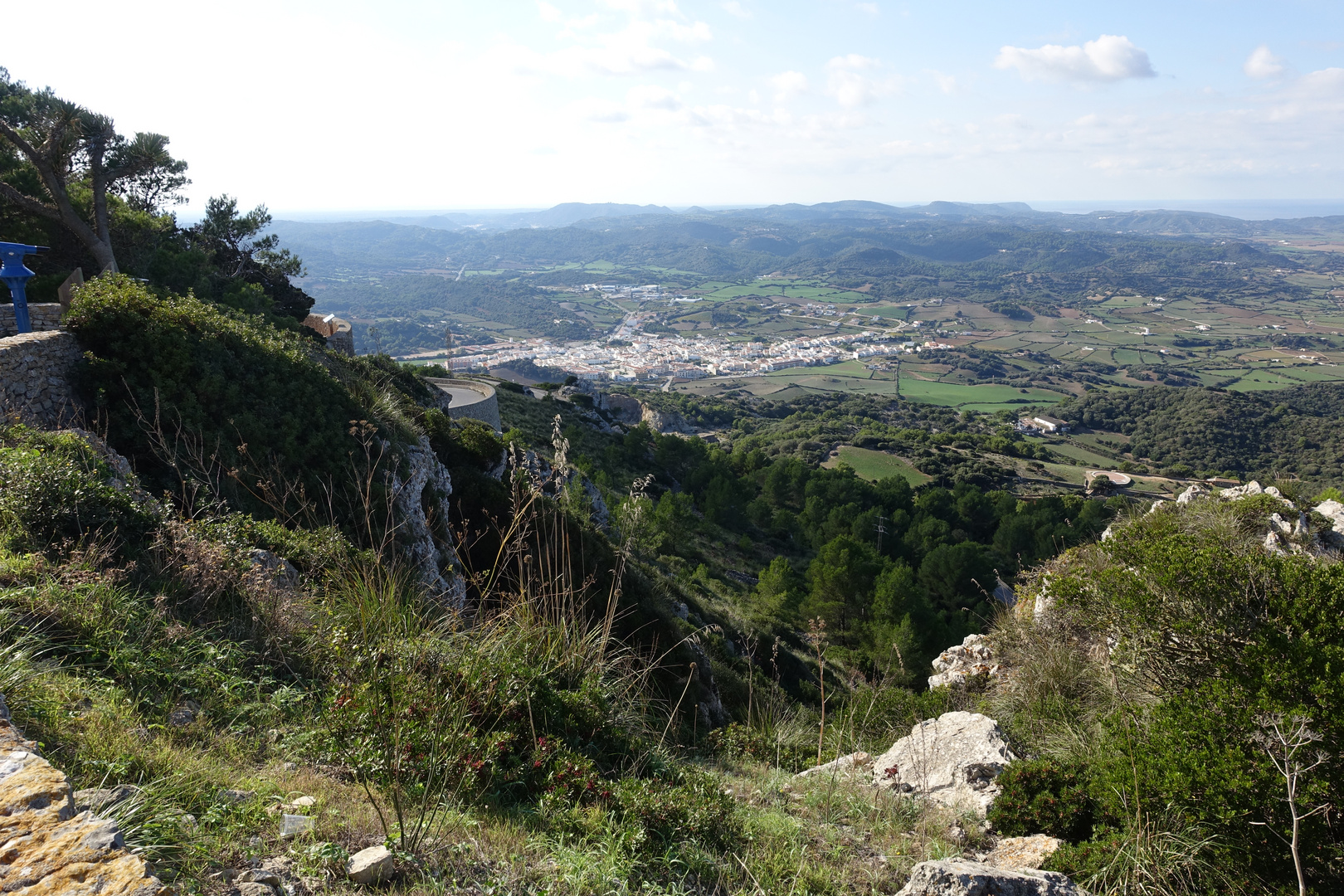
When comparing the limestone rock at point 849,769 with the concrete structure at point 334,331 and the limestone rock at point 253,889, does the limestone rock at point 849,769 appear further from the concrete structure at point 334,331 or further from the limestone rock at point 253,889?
the concrete structure at point 334,331

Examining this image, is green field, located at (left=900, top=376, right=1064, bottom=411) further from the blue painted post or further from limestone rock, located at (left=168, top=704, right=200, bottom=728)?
limestone rock, located at (left=168, top=704, right=200, bottom=728)

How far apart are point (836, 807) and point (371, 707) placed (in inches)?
100

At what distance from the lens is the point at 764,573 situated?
2231 centimetres

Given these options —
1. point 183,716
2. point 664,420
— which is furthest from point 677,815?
point 664,420

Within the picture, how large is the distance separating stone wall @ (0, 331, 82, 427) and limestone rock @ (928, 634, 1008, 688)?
420 inches

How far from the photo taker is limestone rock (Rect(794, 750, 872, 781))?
13.8ft

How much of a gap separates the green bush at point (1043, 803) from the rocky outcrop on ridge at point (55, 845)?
13.6 ft

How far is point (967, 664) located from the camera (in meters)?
10.2

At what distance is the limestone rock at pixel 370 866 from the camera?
2.23m

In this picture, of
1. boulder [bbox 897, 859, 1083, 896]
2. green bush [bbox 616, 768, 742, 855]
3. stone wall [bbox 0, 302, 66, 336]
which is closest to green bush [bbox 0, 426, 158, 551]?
green bush [bbox 616, 768, 742, 855]

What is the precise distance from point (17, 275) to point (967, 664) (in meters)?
14.0

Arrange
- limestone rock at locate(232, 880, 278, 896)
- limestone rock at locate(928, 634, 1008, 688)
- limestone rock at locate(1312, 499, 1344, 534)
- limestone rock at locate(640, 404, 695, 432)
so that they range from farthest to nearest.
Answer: limestone rock at locate(640, 404, 695, 432)
limestone rock at locate(1312, 499, 1344, 534)
limestone rock at locate(928, 634, 1008, 688)
limestone rock at locate(232, 880, 278, 896)

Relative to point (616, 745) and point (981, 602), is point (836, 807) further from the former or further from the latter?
point (981, 602)

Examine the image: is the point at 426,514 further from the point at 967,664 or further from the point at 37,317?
the point at 967,664
